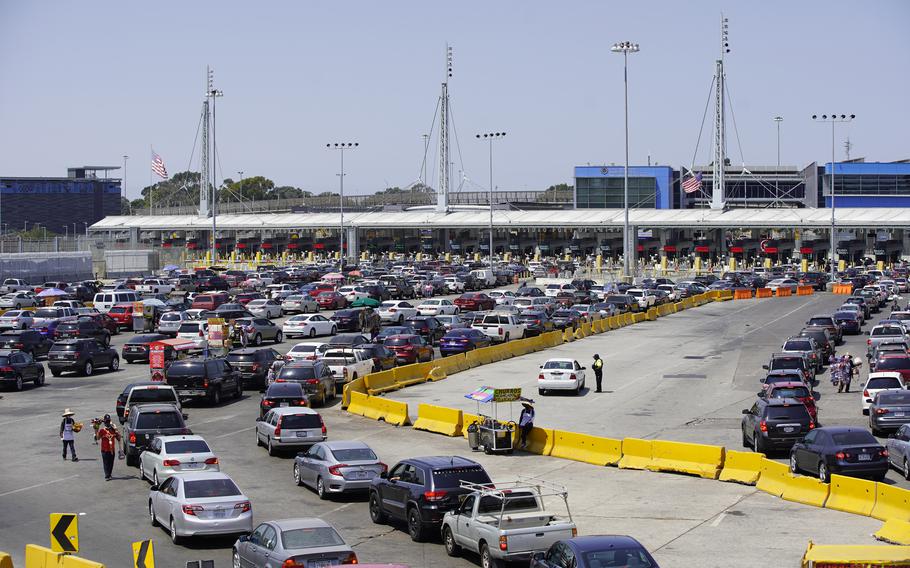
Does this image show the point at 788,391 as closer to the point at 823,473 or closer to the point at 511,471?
the point at 823,473

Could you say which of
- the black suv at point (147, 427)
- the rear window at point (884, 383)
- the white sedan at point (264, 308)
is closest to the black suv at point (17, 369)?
the black suv at point (147, 427)

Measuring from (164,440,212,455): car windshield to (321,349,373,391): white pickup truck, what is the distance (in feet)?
47.7

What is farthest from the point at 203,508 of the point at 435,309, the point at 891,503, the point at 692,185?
the point at 692,185

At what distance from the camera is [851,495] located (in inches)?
832

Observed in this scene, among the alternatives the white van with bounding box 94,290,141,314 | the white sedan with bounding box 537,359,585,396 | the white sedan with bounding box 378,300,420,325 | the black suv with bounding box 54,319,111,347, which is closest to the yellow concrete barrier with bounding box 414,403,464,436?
the white sedan with bounding box 537,359,585,396

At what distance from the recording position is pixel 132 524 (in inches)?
841

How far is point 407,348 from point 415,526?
2464 centimetres

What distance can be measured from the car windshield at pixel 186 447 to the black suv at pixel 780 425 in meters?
12.0

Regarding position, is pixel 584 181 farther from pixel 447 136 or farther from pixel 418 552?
pixel 418 552

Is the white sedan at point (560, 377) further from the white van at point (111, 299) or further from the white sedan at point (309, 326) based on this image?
the white van at point (111, 299)

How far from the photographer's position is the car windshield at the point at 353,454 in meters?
23.7

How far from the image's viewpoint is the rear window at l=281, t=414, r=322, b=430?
92.8 feet

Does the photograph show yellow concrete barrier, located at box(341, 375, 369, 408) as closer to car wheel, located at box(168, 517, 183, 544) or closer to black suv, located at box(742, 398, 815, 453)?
black suv, located at box(742, 398, 815, 453)

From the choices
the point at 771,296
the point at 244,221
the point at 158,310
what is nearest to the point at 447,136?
the point at 244,221
